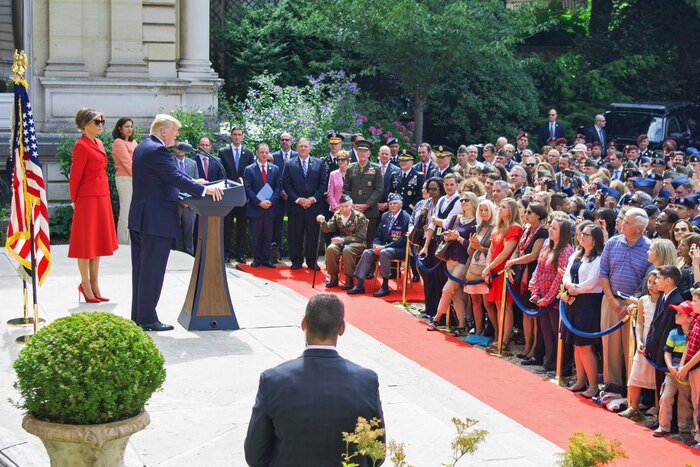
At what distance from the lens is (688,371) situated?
9.29m

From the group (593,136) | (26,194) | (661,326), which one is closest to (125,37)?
(593,136)

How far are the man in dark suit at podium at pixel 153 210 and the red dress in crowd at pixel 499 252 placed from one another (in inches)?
142

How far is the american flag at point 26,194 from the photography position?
1048cm

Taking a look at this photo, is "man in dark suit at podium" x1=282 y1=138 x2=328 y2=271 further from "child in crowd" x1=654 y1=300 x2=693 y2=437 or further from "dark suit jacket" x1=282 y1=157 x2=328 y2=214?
"child in crowd" x1=654 y1=300 x2=693 y2=437

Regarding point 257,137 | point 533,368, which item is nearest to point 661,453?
point 533,368

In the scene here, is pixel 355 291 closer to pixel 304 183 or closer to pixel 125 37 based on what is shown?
pixel 304 183

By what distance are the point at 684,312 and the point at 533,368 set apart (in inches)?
104

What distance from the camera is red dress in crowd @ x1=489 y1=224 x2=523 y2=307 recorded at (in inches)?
488

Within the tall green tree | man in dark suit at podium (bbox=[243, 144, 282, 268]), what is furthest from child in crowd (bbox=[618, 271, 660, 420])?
the tall green tree

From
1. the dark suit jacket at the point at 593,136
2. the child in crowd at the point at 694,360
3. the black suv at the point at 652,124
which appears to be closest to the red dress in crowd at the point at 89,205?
the child in crowd at the point at 694,360

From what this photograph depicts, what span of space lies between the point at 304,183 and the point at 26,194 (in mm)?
7262

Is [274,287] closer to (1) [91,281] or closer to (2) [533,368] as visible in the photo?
(1) [91,281]

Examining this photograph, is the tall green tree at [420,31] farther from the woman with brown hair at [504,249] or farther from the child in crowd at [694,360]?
the child in crowd at [694,360]

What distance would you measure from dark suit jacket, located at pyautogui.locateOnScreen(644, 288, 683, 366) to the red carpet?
67 cm
